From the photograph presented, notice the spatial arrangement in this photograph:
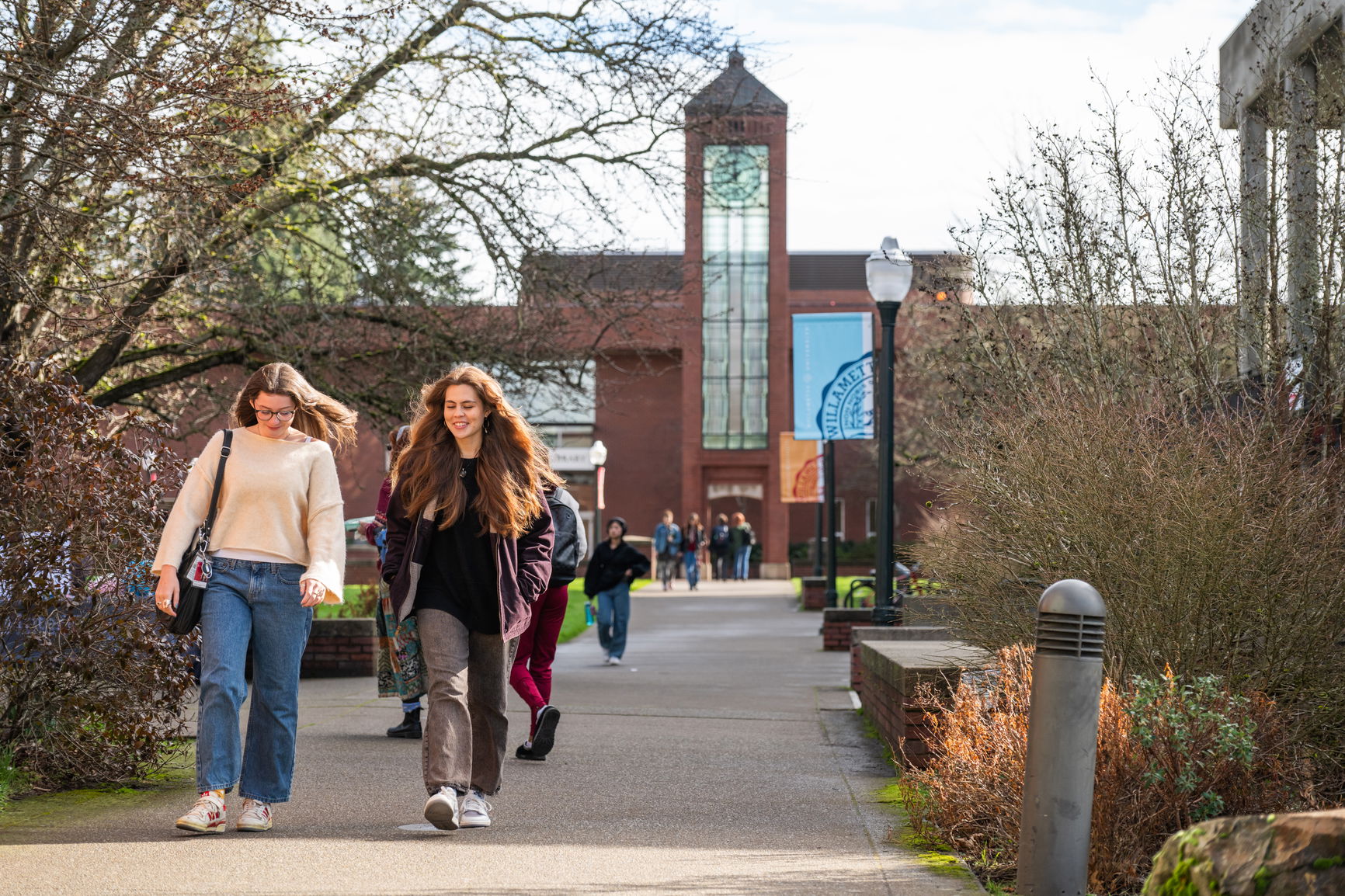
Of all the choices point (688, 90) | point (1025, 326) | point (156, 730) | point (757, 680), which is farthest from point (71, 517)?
point (688, 90)

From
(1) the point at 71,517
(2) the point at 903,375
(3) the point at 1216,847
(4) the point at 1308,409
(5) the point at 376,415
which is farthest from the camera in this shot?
(2) the point at 903,375

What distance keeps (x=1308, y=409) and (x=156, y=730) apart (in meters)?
6.20

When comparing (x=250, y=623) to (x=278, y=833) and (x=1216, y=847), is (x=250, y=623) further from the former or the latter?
(x=1216, y=847)

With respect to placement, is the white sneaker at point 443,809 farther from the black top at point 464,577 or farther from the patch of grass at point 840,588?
the patch of grass at point 840,588

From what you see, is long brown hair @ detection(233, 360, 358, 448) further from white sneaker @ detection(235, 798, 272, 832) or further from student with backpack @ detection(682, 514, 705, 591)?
student with backpack @ detection(682, 514, 705, 591)

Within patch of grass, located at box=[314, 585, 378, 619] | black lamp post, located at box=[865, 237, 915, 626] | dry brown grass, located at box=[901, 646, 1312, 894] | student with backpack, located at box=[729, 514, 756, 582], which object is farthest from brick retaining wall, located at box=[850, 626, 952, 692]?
student with backpack, located at box=[729, 514, 756, 582]

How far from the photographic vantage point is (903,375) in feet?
157

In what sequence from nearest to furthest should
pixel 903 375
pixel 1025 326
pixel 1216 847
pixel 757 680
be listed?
pixel 1216 847 → pixel 1025 326 → pixel 757 680 → pixel 903 375

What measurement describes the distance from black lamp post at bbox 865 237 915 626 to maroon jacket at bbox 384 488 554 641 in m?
6.42

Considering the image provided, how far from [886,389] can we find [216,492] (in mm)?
7581

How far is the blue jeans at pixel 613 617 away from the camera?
1570cm

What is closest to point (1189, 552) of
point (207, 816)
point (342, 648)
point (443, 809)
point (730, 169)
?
point (443, 809)

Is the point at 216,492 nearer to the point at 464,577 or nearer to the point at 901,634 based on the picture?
the point at 464,577

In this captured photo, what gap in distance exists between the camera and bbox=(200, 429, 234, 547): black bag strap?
236 inches
